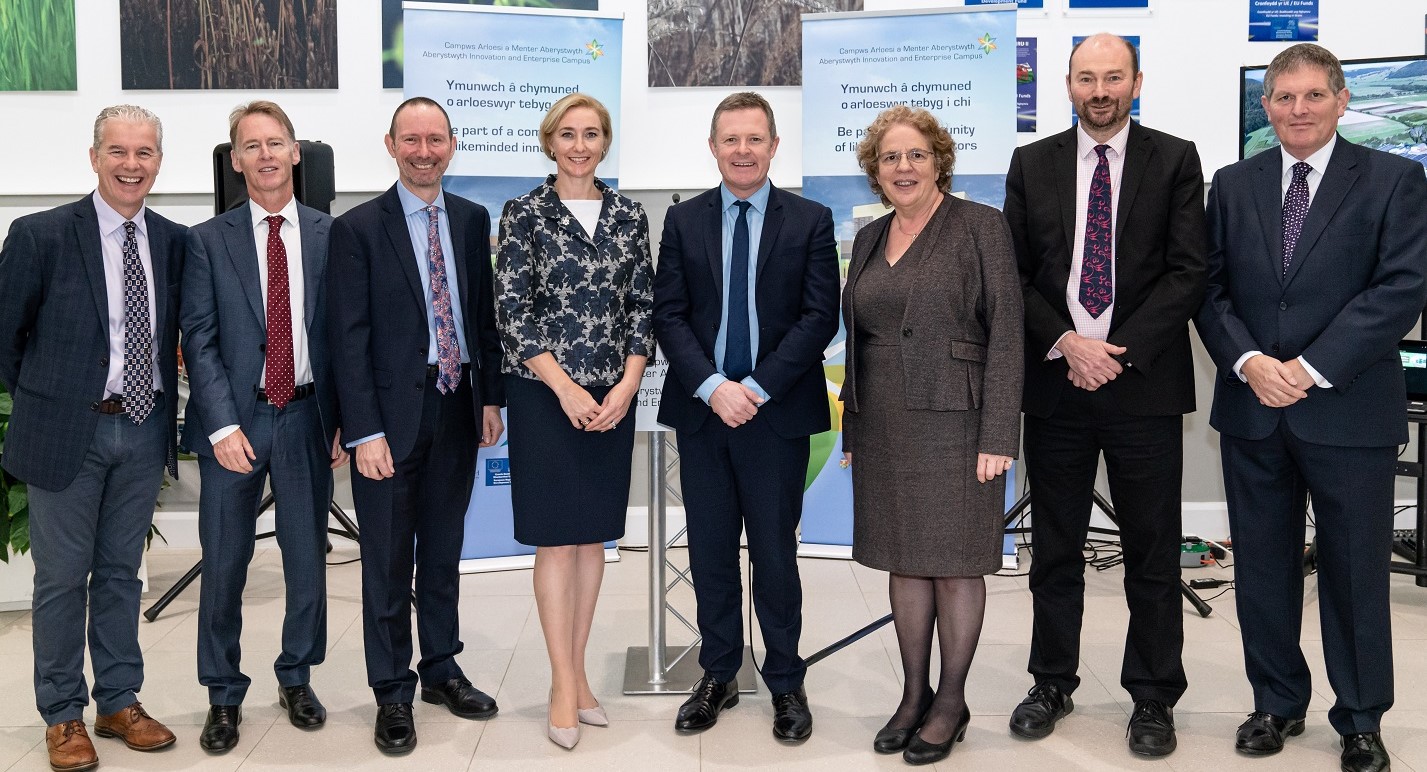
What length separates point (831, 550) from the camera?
5.03 meters

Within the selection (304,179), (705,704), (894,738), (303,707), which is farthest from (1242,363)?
(304,179)

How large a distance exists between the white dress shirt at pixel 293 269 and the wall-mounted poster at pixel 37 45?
2.86 metres

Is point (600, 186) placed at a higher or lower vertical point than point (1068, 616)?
higher

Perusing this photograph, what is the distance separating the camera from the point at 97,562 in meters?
2.94

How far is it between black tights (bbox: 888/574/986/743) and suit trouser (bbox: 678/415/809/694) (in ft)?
1.03

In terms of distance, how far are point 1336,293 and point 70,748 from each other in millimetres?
3335

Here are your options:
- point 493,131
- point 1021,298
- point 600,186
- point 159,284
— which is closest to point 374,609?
point 159,284

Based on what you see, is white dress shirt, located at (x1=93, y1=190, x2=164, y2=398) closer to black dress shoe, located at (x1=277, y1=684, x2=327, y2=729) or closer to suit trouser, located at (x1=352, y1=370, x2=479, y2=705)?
suit trouser, located at (x1=352, y1=370, x2=479, y2=705)

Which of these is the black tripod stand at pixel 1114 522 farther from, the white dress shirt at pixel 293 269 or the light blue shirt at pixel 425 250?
the white dress shirt at pixel 293 269

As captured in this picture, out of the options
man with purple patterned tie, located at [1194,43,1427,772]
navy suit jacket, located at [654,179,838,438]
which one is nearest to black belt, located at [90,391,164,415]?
navy suit jacket, located at [654,179,838,438]

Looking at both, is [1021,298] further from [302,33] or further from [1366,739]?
[302,33]

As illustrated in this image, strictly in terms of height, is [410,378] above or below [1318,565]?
above

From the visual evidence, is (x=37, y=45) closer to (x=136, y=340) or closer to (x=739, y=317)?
(x=136, y=340)

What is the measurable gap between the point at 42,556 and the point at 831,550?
10.2 ft
